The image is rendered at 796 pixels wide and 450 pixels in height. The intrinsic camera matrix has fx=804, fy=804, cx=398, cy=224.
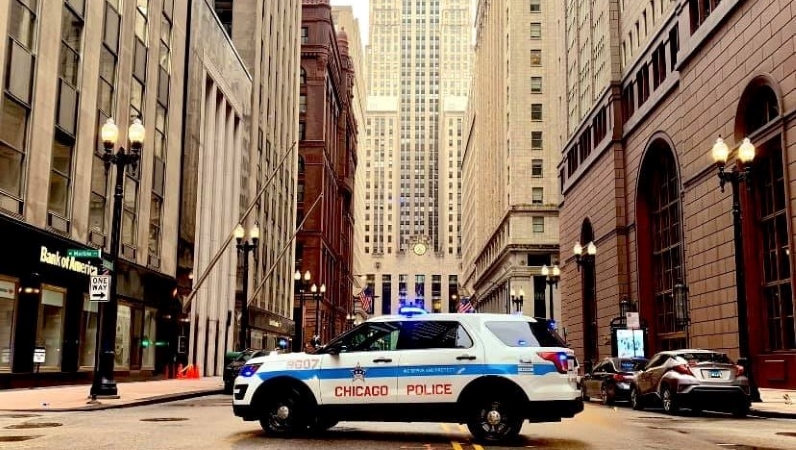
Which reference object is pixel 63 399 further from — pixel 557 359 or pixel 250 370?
pixel 557 359

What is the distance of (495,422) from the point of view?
1179 cm

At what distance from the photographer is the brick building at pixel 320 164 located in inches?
3374

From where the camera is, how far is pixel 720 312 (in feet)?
115

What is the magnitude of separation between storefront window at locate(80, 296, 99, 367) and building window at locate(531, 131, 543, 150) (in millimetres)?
67096

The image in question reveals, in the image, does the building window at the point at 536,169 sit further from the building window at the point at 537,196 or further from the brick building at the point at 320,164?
the brick building at the point at 320,164

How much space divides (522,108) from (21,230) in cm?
7333

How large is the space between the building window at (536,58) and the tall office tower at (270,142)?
2870 cm

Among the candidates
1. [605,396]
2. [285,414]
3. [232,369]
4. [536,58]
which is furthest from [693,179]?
[536,58]

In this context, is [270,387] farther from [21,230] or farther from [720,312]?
[720,312]

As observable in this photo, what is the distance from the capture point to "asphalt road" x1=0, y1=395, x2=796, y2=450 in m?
11.2

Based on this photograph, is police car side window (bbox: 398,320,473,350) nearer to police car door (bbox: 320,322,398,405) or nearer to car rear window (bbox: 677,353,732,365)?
police car door (bbox: 320,322,398,405)

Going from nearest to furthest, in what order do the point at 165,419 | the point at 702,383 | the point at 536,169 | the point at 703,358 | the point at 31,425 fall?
the point at 31,425 → the point at 165,419 → the point at 702,383 → the point at 703,358 → the point at 536,169

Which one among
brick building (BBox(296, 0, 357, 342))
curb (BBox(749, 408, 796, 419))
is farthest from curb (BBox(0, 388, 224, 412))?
brick building (BBox(296, 0, 357, 342))

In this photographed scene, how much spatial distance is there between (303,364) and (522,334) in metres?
3.39
